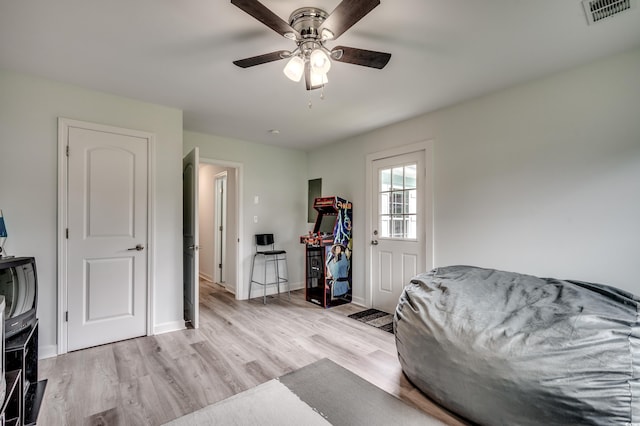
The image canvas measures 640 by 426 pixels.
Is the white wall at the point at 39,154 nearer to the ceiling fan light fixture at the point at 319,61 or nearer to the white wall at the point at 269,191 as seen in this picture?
the white wall at the point at 269,191

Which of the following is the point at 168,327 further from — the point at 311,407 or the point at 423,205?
the point at 423,205

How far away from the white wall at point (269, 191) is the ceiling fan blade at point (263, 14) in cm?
291

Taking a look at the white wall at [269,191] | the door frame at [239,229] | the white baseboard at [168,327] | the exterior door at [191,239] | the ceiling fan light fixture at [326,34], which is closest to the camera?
the ceiling fan light fixture at [326,34]

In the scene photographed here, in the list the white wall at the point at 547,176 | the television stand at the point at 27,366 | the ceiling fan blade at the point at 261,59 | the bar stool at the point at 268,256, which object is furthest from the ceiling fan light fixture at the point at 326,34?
the bar stool at the point at 268,256

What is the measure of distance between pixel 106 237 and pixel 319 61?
2.63 metres

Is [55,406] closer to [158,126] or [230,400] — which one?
[230,400]

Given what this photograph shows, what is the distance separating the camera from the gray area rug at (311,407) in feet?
5.67

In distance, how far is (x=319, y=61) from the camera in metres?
1.68

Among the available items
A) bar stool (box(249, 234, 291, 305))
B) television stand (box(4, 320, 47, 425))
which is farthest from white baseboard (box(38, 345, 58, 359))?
bar stool (box(249, 234, 291, 305))

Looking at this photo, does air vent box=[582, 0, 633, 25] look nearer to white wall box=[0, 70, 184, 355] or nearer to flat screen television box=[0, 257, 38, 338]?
white wall box=[0, 70, 184, 355]

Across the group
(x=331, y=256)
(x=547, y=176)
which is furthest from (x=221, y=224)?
(x=547, y=176)

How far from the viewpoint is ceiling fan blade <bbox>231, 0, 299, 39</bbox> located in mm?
1335

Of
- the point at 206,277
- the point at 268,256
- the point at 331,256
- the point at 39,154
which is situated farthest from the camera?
the point at 206,277

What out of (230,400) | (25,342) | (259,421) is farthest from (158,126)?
(259,421)
